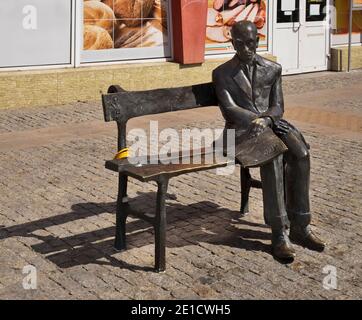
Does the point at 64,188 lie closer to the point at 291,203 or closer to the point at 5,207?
the point at 5,207

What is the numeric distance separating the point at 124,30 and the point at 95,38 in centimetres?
60

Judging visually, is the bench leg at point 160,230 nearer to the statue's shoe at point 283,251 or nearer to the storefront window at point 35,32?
the statue's shoe at point 283,251

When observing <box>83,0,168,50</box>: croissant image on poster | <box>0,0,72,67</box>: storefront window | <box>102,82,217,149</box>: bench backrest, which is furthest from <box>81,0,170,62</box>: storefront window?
<box>102,82,217,149</box>: bench backrest

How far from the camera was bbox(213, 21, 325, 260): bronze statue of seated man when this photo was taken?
477cm

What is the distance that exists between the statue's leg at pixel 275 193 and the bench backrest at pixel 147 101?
930 millimetres

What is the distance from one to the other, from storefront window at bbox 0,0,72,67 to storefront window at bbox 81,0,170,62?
391mm

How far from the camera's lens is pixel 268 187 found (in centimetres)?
479

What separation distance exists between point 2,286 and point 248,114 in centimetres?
208

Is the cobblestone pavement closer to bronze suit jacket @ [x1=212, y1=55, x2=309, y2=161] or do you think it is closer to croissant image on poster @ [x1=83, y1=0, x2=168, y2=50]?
bronze suit jacket @ [x1=212, y1=55, x2=309, y2=161]

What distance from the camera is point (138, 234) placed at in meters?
5.26

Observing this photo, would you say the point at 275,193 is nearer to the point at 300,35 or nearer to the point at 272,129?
the point at 272,129

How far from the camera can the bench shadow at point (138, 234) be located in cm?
481

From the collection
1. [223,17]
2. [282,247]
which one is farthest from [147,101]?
[223,17]

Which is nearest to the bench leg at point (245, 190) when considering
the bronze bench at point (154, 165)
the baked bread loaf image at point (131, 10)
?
the bronze bench at point (154, 165)
